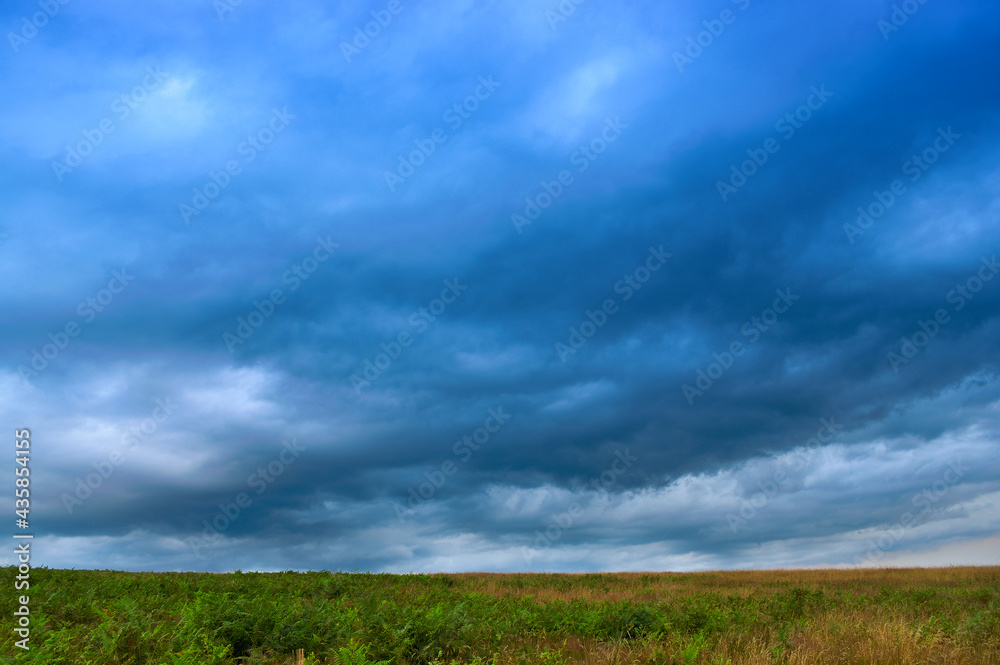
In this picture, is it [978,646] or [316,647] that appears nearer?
[316,647]

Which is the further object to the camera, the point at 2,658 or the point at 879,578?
the point at 879,578

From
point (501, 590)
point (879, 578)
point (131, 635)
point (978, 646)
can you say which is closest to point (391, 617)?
point (131, 635)

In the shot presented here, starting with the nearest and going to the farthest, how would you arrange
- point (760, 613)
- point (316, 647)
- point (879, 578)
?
point (316, 647)
point (760, 613)
point (879, 578)

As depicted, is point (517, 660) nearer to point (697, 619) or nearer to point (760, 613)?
point (697, 619)

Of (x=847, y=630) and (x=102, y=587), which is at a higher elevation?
(x=102, y=587)

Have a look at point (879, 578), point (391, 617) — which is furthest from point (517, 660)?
point (879, 578)

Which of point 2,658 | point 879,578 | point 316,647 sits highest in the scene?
point 2,658

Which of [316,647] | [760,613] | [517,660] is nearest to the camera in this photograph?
[517,660]

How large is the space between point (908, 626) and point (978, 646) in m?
1.21

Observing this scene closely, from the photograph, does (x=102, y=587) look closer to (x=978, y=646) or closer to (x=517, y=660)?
(x=517, y=660)

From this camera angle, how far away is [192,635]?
10.2 m

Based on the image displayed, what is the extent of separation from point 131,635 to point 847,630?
13375 mm

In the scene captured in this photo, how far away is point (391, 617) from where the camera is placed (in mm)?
12086

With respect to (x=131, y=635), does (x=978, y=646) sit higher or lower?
lower
